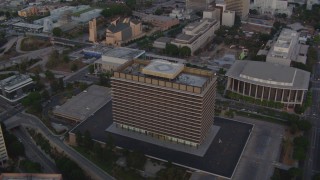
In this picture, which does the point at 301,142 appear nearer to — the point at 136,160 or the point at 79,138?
the point at 136,160

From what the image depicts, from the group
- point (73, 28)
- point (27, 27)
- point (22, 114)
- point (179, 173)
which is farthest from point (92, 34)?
point (179, 173)

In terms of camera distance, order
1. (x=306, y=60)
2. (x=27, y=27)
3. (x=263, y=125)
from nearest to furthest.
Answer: (x=263, y=125) < (x=306, y=60) < (x=27, y=27)

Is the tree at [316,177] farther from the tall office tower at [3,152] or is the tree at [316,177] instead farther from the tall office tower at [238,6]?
the tall office tower at [238,6]

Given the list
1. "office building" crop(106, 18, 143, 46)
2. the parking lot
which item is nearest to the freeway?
the parking lot

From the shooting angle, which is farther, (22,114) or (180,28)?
(180,28)

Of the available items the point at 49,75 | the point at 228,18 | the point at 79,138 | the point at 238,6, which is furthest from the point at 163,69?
the point at 238,6

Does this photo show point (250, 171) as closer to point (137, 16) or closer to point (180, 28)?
point (180, 28)
